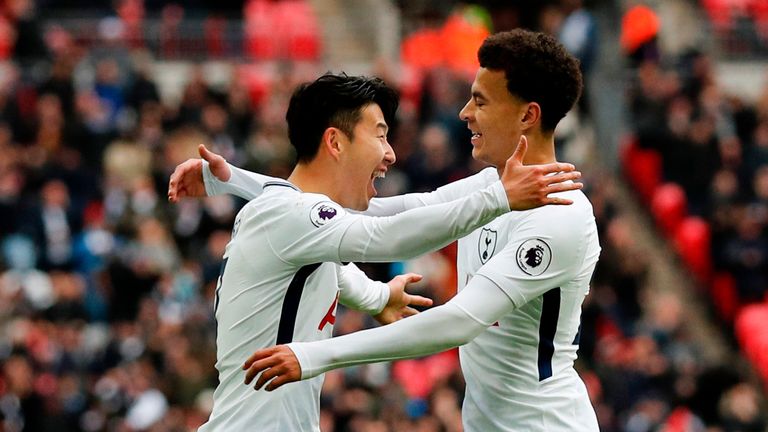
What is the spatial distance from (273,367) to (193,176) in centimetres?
162

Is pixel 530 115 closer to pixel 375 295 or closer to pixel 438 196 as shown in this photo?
pixel 438 196

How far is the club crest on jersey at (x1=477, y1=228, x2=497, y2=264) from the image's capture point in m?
6.98

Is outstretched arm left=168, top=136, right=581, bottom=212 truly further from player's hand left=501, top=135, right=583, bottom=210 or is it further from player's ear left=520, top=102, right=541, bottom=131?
player's hand left=501, top=135, right=583, bottom=210

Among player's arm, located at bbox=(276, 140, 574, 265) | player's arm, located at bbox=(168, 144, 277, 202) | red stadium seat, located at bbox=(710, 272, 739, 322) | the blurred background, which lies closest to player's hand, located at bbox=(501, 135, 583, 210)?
player's arm, located at bbox=(276, 140, 574, 265)

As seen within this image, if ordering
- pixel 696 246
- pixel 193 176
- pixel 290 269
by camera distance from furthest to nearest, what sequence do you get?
pixel 696 246 → pixel 193 176 → pixel 290 269

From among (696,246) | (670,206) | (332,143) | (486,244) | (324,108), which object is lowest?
(696,246)

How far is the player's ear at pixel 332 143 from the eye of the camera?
6.81 meters

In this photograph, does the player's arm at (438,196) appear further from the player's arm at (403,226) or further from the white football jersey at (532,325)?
the player's arm at (403,226)

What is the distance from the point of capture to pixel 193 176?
7559mm

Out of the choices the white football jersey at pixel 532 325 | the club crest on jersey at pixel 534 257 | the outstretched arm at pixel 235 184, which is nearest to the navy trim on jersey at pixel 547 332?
the white football jersey at pixel 532 325

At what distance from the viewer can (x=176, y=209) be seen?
1532 cm

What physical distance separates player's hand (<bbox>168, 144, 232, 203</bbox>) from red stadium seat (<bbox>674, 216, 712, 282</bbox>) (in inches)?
401

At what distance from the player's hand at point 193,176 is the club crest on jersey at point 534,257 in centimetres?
164

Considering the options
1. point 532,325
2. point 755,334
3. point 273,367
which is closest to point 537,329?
point 532,325
